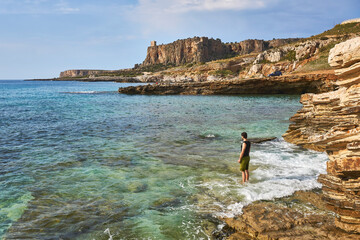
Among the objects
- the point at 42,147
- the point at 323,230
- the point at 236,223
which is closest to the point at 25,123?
the point at 42,147

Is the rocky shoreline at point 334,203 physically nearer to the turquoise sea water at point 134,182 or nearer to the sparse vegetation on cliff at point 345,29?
the turquoise sea water at point 134,182

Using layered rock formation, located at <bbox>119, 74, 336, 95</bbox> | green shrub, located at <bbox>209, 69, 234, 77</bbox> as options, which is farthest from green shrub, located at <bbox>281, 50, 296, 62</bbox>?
green shrub, located at <bbox>209, 69, 234, 77</bbox>

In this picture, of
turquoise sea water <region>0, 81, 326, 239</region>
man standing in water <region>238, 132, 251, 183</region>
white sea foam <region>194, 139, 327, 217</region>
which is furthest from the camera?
man standing in water <region>238, 132, 251, 183</region>

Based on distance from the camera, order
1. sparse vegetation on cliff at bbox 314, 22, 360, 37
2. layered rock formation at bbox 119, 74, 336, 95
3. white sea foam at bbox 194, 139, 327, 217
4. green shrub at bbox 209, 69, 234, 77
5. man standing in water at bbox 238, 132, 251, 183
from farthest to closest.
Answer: green shrub at bbox 209, 69, 234, 77
sparse vegetation on cliff at bbox 314, 22, 360, 37
layered rock formation at bbox 119, 74, 336, 95
man standing in water at bbox 238, 132, 251, 183
white sea foam at bbox 194, 139, 327, 217

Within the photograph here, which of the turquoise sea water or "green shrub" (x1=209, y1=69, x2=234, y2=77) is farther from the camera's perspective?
"green shrub" (x1=209, y1=69, x2=234, y2=77)

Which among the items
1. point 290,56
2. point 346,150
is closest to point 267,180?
point 346,150

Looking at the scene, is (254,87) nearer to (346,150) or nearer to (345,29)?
(346,150)

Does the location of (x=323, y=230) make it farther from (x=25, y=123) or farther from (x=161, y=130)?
(x=25, y=123)

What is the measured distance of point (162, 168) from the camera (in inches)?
429

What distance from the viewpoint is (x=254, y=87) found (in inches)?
2208

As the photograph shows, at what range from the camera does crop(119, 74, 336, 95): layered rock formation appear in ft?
157

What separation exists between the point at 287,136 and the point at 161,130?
29.3 feet

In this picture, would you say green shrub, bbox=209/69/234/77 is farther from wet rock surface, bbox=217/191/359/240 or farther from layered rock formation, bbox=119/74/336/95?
wet rock surface, bbox=217/191/359/240

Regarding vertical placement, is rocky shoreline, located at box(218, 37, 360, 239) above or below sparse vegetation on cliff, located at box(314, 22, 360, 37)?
below
